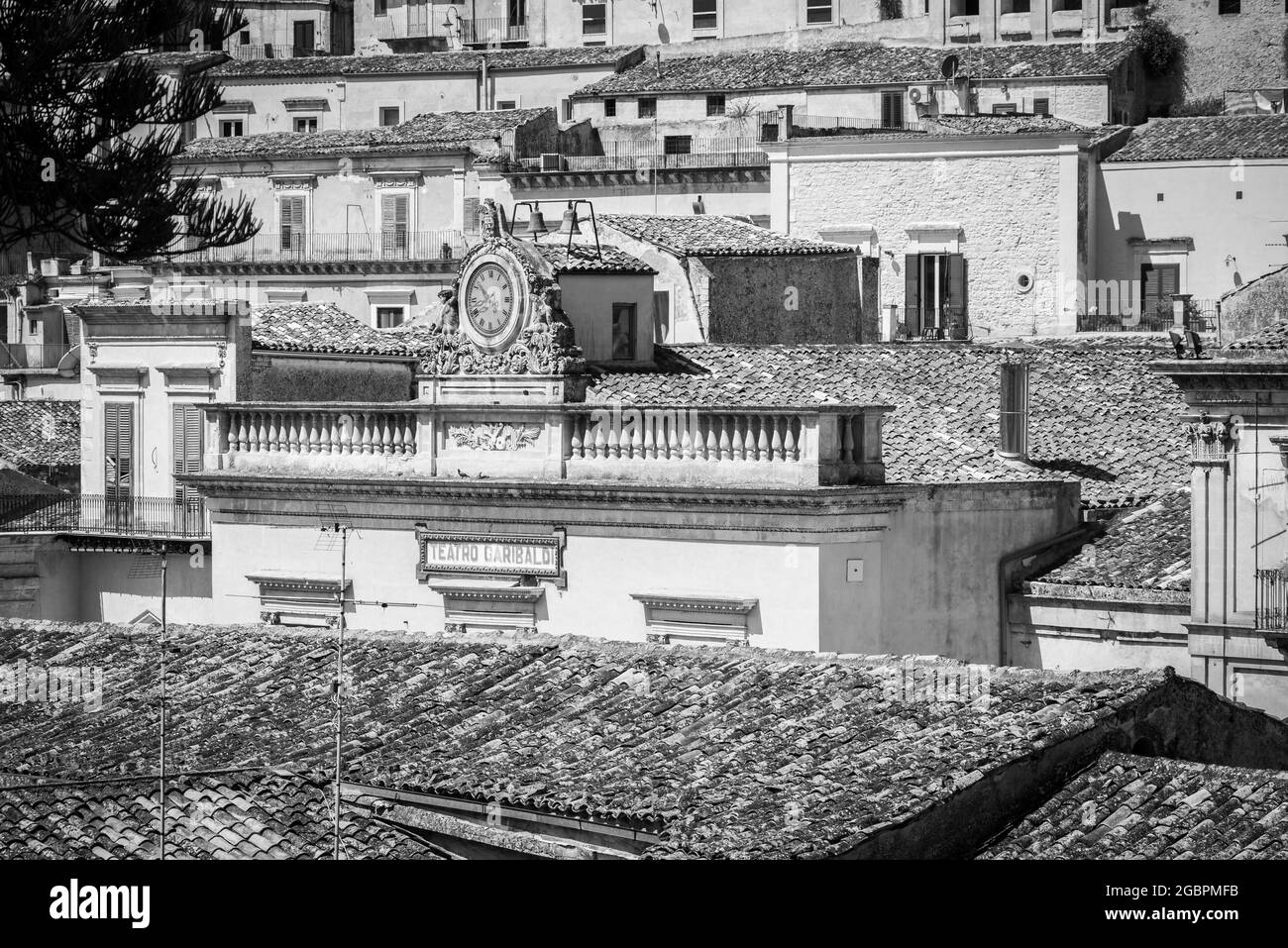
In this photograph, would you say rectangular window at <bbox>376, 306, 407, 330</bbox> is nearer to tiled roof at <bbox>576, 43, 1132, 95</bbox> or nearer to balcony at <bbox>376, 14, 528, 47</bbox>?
tiled roof at <bbox>576, 43, 1132, 95</bbox>

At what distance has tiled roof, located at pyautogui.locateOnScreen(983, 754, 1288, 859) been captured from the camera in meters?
16.5

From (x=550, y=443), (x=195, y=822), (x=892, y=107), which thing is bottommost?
(x=195, y=822)

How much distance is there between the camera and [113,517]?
3753cm

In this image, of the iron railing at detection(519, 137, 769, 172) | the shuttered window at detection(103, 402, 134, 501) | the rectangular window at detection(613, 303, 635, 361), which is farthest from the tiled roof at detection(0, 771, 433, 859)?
the iron railing at detection(519, 137, 769, 172)

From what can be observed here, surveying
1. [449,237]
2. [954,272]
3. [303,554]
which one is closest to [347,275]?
[449,237]

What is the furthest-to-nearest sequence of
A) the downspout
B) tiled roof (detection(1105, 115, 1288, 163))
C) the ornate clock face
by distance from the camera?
1. tiled roof (detection(1105, 115, 1288, 163))
2. the ornate clock face
3. the downspout

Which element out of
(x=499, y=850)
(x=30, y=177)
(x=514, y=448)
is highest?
(x=30, y=177)

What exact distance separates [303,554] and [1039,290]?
25.9 meters

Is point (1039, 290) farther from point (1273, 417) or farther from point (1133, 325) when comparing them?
point (1273, 417)

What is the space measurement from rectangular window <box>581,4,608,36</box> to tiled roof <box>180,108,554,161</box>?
10.1 m

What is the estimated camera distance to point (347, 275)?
5853 centimetres

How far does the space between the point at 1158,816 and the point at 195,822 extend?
21.9ft

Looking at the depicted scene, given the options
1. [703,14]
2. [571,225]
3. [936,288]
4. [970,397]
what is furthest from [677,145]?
[970,397]

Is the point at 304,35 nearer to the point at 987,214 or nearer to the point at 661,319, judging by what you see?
the point at 987,214
